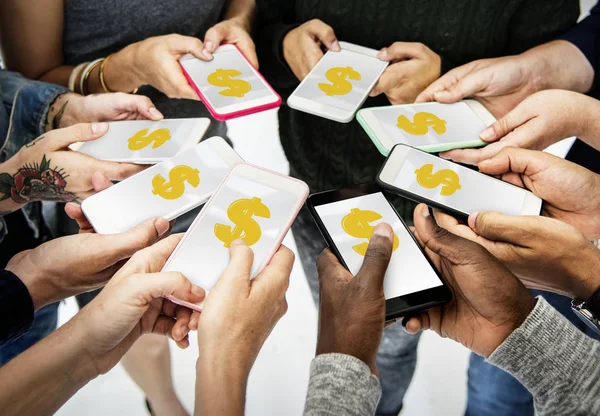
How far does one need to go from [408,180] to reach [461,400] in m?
0.56

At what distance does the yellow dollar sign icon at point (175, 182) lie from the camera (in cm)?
75

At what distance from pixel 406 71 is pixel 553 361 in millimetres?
588

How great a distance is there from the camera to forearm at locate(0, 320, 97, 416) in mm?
522

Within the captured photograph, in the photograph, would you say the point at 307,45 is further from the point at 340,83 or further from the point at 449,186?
the point at 449,186

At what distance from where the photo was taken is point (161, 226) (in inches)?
27.2

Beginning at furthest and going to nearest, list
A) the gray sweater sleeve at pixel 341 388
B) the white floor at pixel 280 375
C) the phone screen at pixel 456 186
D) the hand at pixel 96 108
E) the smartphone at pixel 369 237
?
the white floor at pixel 280 375, the hand at pixel 96 108, the phone screen at pixel 456 186, the smartphone at pixel 369 237, the gray sweater sleeve at pixel 341 388

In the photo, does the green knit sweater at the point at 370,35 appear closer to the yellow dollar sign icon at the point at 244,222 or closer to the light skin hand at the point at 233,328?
the yellow dollar sign icon at the point at 244,222

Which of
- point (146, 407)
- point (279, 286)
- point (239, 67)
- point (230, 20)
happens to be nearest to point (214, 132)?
point (239, 67)

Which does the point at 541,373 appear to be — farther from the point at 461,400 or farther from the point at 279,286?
the point at 461,400

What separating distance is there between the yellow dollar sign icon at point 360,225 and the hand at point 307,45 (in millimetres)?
369

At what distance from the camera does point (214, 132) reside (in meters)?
0.89

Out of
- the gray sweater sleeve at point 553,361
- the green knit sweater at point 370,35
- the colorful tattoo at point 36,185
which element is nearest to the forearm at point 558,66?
the green knit sweater at point 370,35

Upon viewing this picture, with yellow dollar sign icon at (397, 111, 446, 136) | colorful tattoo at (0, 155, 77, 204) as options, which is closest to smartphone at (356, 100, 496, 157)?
yellow dollar sign icon at (397, 111, 446, 136)

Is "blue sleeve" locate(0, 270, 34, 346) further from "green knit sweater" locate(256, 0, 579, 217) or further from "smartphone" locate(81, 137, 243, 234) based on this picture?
"green knit sweater" locate(256, 0, 579, 217)
